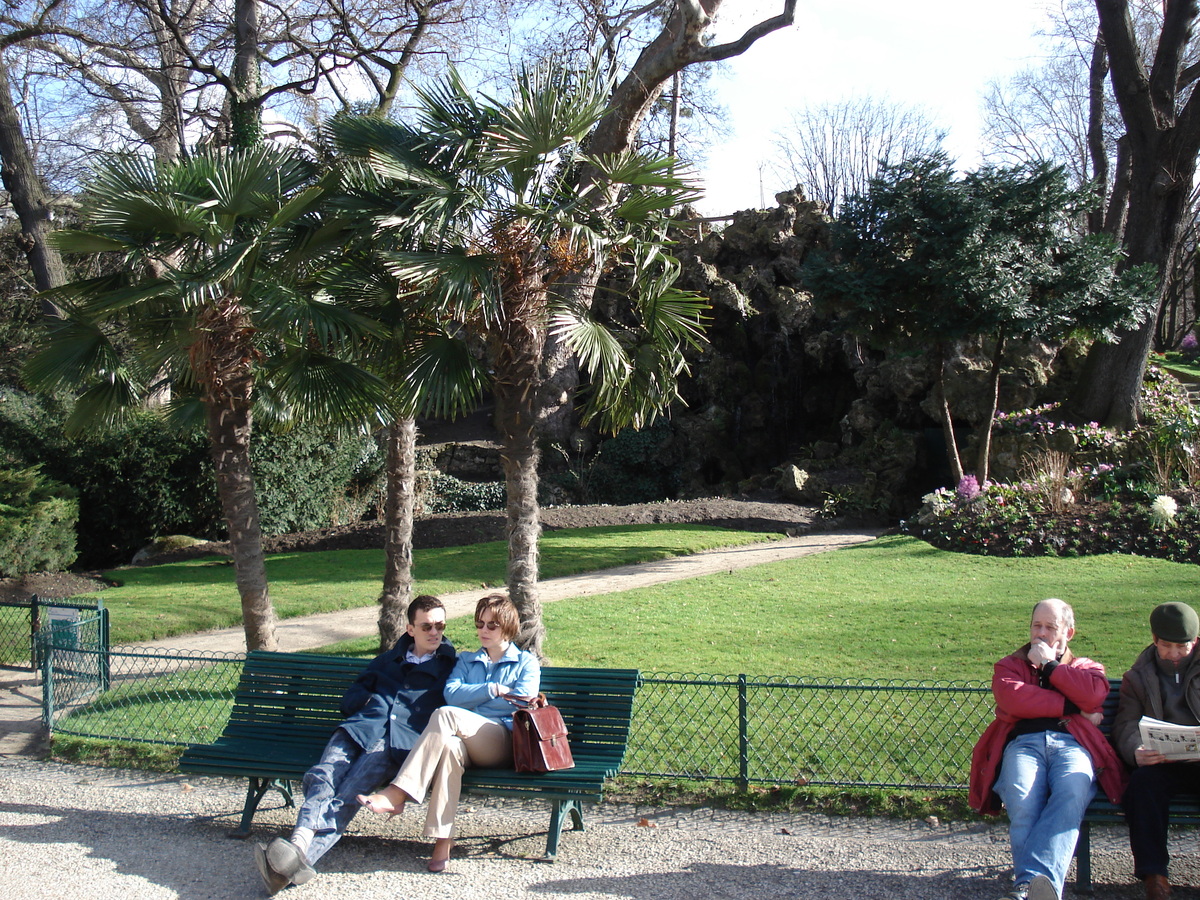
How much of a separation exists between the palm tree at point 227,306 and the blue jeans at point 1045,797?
5.03m

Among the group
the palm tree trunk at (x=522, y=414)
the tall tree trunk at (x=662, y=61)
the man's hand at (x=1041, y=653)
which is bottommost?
the man's hand at (x=1041, y=653)

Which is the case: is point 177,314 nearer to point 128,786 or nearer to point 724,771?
point 128,786

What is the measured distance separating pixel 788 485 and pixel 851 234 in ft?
20.7

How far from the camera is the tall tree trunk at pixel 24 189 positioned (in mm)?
17578

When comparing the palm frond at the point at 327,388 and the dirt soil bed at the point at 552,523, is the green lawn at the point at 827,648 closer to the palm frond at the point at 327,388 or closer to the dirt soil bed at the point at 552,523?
the palm frond at the point at 327,388

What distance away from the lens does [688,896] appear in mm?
4211

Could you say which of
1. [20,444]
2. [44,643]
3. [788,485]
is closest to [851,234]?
[788,485]

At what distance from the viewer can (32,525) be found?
13.1 meters

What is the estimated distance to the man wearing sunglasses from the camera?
428 cm

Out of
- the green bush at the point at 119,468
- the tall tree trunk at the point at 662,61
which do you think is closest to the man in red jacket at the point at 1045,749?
the tall tree trunk at the point at 662,61

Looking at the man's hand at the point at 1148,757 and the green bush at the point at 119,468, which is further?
the green bush at the point at 119,468

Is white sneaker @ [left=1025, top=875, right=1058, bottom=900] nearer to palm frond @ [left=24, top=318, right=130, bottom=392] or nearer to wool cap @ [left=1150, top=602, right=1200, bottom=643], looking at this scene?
wool cap @ [left=1150, top=602, right=1200, bottom=643]

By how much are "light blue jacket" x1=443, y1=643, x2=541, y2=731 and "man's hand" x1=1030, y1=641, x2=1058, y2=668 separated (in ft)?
7.98

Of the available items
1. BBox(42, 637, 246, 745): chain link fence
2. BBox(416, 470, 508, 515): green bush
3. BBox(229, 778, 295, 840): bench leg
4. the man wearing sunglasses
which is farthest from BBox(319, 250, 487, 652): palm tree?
BBox(416, 470, 508, 515): green bush
